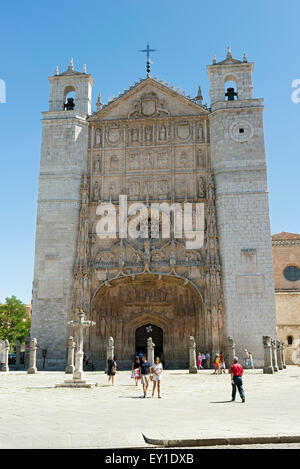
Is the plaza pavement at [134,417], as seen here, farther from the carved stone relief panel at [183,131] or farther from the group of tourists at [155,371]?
the carved stone relief panel at [183,131]

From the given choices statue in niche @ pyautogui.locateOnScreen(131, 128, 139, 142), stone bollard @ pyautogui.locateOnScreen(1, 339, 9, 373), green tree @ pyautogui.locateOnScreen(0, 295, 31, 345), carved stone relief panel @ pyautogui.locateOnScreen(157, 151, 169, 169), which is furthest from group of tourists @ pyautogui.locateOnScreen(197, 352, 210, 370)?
green tree @ pyautogui.locateOnScreen(0, 295, 31, 345)

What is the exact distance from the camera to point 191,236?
28734 mm

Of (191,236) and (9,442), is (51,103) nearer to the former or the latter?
(191,236)

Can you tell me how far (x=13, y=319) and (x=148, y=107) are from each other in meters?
30.8

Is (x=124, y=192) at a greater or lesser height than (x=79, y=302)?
greater

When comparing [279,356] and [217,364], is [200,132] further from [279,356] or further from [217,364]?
[217,364]

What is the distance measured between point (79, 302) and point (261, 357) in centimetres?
1148

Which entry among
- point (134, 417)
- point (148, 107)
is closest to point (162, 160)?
point (148, 107)

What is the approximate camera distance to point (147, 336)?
96.4 feet

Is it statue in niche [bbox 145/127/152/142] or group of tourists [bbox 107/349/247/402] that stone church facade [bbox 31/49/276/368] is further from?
group of tourists [bbox 107/349/247/402]

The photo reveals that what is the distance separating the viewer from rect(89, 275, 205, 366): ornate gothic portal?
93.5 ft

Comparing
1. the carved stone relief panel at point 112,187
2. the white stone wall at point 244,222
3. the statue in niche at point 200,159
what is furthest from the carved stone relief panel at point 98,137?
the white stone wall at point 244,222

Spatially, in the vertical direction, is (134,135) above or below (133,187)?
above

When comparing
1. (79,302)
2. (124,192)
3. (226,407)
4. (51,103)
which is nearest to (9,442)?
(226,407)
